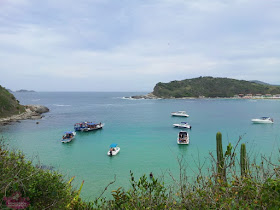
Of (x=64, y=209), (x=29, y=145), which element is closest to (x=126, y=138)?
(x=29, y=145)

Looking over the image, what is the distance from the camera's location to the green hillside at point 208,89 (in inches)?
6289

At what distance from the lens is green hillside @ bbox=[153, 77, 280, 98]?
15975cm

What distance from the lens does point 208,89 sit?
171500 millimetres

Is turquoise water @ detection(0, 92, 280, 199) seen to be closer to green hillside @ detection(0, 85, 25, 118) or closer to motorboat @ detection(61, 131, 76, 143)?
motorboat @ detection(61, 131, 76, 143)

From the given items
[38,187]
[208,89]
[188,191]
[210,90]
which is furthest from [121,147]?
[208,89]

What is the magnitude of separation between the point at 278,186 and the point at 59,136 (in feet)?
130

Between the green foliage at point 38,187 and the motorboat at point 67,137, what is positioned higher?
the green foliage at point 38,187

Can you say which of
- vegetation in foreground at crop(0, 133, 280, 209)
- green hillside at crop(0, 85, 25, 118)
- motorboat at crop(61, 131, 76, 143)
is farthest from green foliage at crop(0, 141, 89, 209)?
green hillside at crop(0, 85, 25, 118)

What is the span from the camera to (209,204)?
6250 mm

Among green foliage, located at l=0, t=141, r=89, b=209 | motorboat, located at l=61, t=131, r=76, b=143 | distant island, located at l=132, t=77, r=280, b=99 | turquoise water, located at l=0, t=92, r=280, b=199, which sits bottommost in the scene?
turquoise water, located at l=0, t=92, r=280, b=199

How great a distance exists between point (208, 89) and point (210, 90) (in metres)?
1.99

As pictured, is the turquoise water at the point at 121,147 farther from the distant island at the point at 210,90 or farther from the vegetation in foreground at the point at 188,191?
the distant island at the point at 210,90

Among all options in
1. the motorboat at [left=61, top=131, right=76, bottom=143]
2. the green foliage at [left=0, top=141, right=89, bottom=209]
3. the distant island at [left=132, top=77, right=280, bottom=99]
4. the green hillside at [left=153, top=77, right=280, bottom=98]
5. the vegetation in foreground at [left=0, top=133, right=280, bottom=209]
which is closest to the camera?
the vegetation in foreground at [left=0, top=133, right=280, bottom=209]

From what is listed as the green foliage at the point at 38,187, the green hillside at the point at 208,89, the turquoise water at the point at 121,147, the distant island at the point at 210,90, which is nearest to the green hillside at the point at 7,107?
the turquoise water at the point at 121,147
